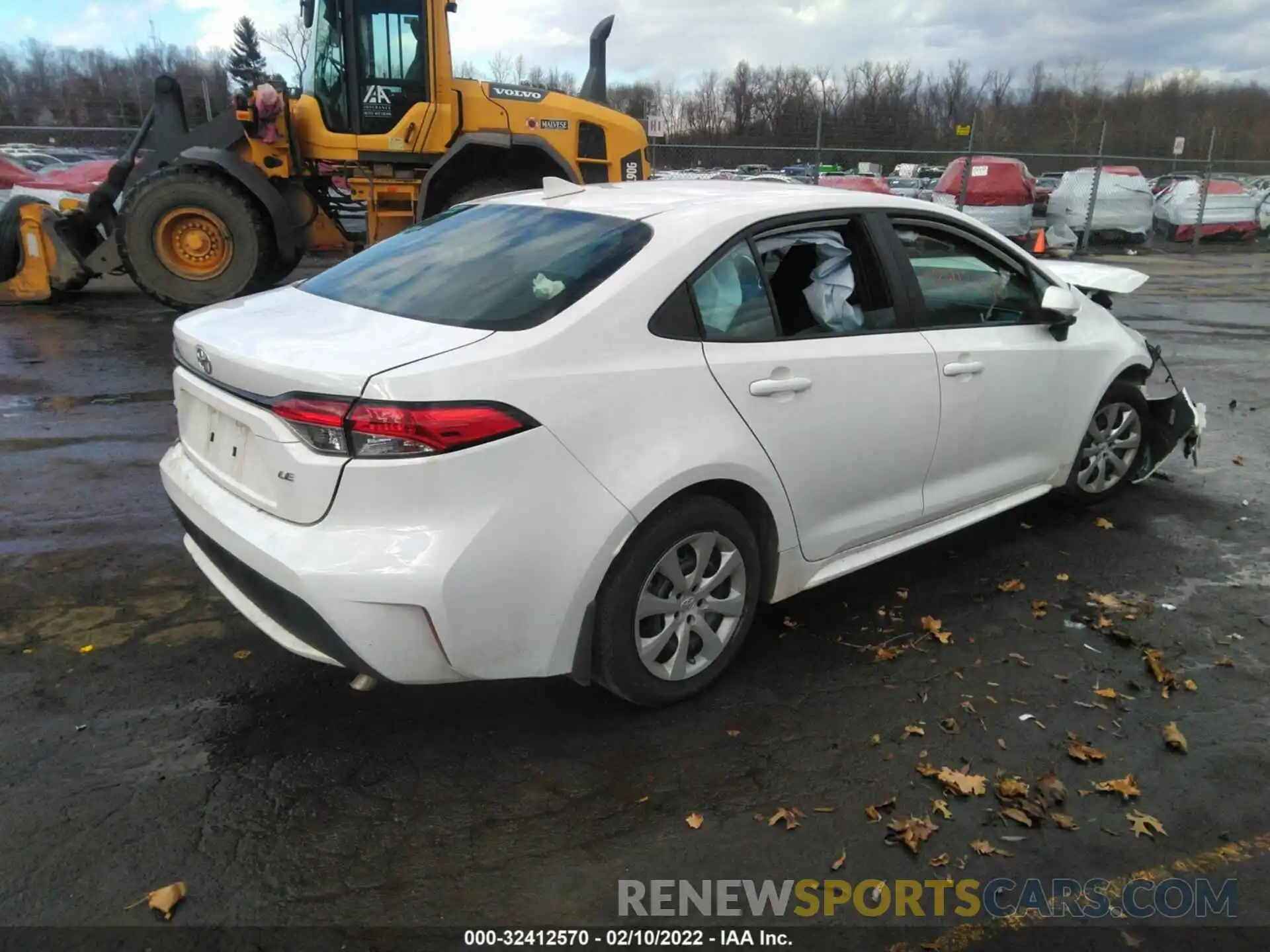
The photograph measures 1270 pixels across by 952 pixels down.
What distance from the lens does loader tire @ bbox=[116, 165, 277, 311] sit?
9.57m

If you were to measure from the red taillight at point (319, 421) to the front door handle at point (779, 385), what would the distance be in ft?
4.33

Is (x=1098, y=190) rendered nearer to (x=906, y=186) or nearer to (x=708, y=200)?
(x=906, y=186)

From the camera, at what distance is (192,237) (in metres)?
9.77

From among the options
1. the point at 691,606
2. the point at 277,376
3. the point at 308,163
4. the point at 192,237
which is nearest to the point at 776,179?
the point at 691,606

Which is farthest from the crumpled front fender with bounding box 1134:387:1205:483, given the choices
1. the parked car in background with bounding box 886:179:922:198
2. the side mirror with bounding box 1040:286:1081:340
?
the parked car in background with bounding box 886:179:922:198

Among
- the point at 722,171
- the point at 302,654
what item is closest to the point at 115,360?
the point at 302,654

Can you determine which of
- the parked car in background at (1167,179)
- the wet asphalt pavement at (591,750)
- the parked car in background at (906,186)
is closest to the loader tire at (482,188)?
the wet asphalt pavement at (591,750)

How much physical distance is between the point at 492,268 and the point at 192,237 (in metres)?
7.93

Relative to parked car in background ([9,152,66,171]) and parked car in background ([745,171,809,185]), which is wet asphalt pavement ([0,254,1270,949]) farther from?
parked car in background ([9,152,66,171])

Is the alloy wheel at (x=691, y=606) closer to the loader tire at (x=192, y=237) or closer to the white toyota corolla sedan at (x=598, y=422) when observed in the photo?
the white toyota corolla sedan at (x=598, y=422)

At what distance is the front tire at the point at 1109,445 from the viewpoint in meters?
4.84

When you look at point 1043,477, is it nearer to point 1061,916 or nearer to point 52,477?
point 1061,916

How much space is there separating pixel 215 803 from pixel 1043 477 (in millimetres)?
3795

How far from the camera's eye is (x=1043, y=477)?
4566 mm
